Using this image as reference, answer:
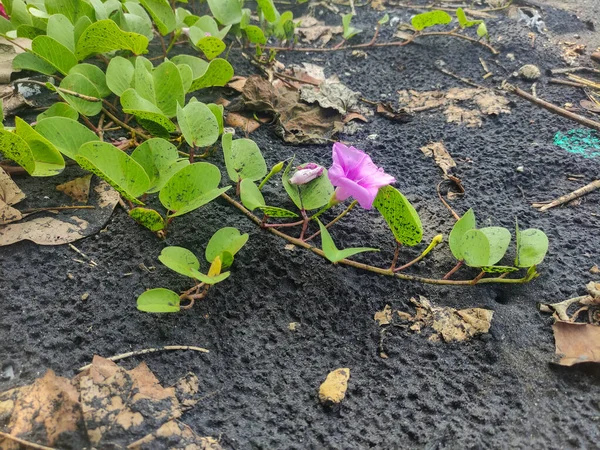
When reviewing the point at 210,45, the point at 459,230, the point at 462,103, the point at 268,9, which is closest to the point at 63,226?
the point at 210,45

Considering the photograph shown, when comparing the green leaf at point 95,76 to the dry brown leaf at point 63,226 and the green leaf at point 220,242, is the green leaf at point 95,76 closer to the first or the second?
the dry brown leaf at point 63,226

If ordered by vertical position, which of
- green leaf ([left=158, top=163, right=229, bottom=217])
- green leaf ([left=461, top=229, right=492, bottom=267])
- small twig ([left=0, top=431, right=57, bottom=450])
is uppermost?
green leaf ([left=158, top=163, right=229, bottom=217])

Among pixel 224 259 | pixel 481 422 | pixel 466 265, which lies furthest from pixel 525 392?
pixel 224 259

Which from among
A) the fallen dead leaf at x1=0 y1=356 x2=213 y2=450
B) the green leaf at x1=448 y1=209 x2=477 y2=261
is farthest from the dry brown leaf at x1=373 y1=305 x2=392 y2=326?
the fallen dead leaf at x1=0 y1=356 x2=213 y2=450

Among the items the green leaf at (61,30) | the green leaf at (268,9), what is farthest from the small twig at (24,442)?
the green leaf at (268,9)

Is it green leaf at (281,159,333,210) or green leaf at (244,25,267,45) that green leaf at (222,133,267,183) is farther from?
green leaf at (244,25,267,45)
